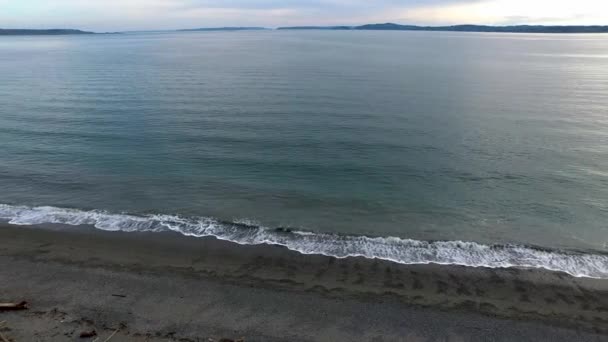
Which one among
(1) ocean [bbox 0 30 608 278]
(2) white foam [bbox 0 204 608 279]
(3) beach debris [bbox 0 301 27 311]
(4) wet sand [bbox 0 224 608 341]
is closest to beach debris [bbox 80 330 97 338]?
(4) wet sand [bbox 0 224 608 341]

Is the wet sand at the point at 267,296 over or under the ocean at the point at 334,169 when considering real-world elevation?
under

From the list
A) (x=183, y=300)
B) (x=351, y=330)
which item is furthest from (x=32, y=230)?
(x=351, y=330)

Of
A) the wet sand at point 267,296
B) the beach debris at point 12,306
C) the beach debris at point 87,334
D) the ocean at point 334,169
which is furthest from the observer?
the ocean at point 334,169

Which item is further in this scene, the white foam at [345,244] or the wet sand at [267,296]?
the white foam at [345,244]

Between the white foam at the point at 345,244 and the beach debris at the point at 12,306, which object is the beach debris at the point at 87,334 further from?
the white foam at the point at 345,244

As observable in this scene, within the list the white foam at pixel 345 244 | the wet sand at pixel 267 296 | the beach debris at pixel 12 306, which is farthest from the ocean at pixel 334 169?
the beach debris at pixel 12 306

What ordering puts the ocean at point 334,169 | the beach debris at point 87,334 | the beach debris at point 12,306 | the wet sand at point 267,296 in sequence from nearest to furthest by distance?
the beach debris at point 87,334 < the wet sand at point 267,296 < the beach debris at point 12,306 < the ocean at point 334,169

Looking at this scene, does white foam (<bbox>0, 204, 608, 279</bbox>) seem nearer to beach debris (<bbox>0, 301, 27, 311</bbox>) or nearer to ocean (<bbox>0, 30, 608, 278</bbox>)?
ocean (<bbox>0, 30, 608, 278</bbox>)
